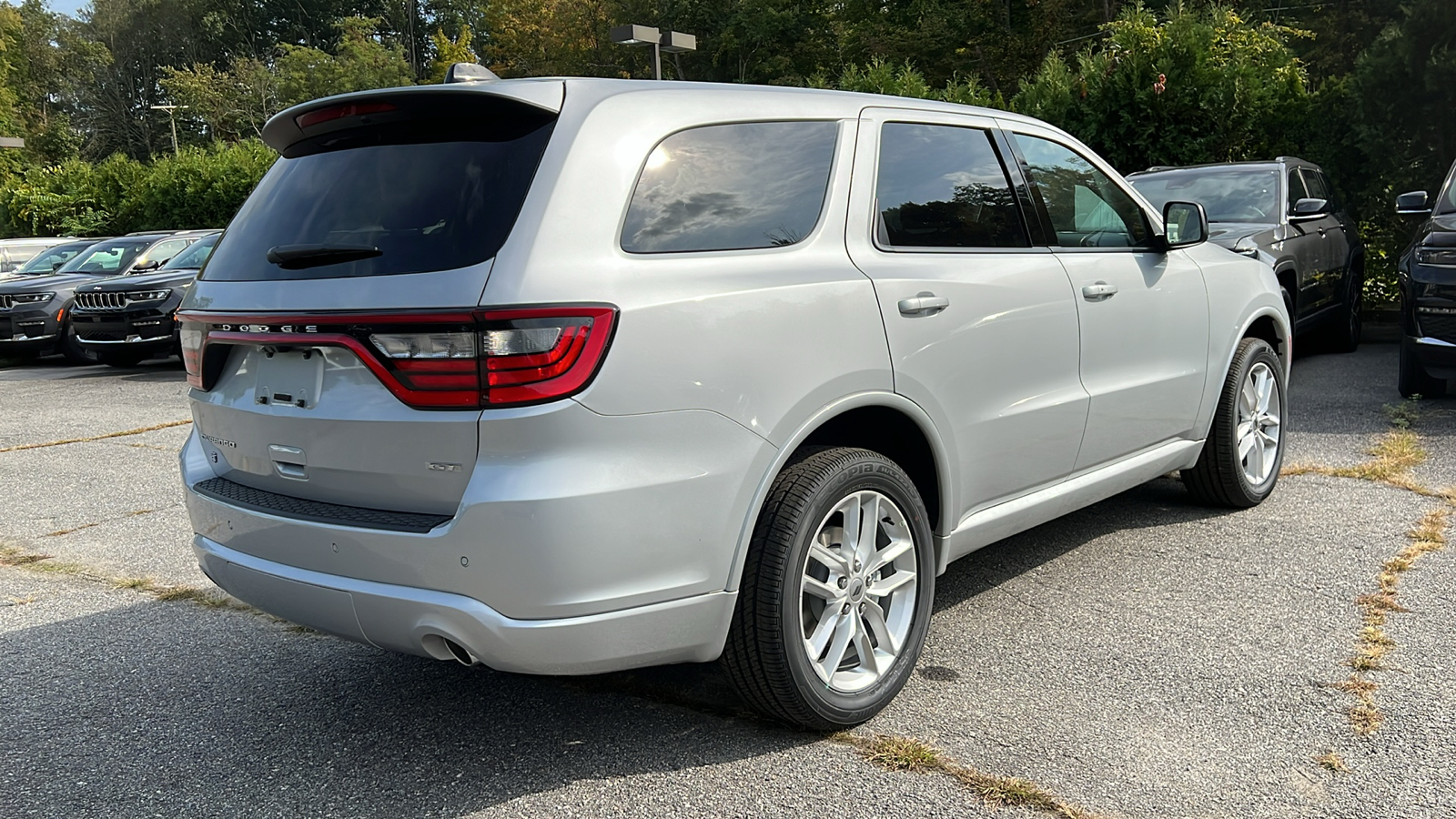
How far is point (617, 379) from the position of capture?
105 inches

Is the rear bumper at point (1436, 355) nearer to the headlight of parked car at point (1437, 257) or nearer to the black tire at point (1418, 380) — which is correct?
the headlight of parked car at point (1437, 257)

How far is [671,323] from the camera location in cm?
276

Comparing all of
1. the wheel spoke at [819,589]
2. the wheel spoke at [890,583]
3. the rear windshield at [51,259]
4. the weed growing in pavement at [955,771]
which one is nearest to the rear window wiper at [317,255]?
the wheel spoke at [819,589]

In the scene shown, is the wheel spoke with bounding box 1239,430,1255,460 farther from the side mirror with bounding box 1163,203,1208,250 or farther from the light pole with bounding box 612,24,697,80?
the light pole with bounding box 612,24,697,80

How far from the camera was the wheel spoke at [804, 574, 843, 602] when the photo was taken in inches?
124

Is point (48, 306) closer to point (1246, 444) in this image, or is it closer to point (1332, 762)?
point (1246, 444)

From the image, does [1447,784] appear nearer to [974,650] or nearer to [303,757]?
[974,650]

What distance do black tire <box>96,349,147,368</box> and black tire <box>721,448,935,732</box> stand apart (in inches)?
497

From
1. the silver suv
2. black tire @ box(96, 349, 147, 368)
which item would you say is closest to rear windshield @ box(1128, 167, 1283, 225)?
the silver suv

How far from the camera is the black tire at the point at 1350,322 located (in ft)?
34.6

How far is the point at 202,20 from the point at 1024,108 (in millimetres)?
74217

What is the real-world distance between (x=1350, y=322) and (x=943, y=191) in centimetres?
845

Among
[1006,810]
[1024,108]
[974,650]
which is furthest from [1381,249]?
[1006,810]

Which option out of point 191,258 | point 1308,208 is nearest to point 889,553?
point 1308,208
